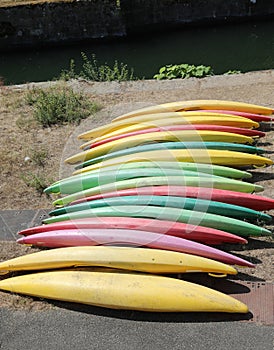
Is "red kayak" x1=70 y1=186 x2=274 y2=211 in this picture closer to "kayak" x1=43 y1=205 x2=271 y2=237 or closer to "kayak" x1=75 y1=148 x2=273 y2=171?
"kayak" x1=43 y1=205 x2=271 y2=237

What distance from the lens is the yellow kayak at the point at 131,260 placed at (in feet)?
13.8

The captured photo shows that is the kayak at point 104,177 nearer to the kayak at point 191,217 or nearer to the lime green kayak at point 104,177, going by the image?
the lime green kayak at point 104,177

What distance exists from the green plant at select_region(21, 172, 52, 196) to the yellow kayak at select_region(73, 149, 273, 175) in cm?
71

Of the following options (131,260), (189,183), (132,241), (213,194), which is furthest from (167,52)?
(131,260)

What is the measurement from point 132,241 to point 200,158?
1519mm

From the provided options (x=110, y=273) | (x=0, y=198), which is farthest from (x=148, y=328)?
(x=0, y=198)

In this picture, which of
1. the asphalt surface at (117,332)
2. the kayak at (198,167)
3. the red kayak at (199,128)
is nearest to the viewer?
the asphalt surface at (117,332)

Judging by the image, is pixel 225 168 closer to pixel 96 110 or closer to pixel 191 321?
pixel 191 321

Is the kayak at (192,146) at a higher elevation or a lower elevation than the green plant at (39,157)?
higher

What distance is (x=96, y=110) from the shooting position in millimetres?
7500

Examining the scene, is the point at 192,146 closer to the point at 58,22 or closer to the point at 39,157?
the point at 39,157

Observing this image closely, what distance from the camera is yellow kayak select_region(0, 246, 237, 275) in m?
4.19

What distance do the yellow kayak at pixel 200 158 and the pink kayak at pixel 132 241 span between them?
3.97 ft

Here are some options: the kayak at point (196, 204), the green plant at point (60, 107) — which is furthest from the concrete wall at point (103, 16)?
the kayak at point (196, 204)
